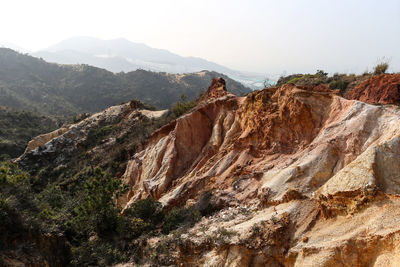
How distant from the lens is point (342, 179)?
9.37m

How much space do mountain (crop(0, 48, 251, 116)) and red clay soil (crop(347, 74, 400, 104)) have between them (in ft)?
298

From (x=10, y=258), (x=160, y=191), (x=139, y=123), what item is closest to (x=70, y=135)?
(x=139, y=123)

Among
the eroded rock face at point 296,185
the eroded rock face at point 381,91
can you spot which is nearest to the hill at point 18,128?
the eroded rock face at point 296,185

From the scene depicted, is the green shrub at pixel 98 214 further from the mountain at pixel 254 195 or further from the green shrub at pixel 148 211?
the green shrub at pixel 148 211

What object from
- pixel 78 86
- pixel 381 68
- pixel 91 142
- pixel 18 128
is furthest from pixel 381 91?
pixel 78 86

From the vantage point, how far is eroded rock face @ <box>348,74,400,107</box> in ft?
58.3

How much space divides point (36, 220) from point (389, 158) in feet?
53.0

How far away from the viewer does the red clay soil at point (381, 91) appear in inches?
699

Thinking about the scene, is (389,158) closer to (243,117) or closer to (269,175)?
(269,175)

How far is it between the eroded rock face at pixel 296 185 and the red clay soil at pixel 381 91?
21.8 feet

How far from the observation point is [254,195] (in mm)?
12852

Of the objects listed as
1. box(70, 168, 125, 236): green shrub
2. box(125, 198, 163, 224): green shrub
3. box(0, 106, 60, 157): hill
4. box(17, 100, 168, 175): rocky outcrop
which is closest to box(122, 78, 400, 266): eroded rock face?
box(125, 198, 163, 224): green shrub

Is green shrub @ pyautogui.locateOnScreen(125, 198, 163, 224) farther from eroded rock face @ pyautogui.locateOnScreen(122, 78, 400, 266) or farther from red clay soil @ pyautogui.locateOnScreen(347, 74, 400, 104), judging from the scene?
red clay soil @ pyautogui.locateOnScreen(347, 74, 400, 104)

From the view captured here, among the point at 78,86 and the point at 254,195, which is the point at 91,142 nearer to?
the point at 254,195
